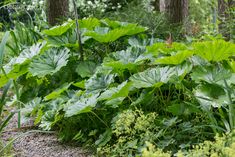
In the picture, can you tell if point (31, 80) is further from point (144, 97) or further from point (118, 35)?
point (144, 97)

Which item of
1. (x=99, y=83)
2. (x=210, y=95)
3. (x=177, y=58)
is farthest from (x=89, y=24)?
(x=210, y=95)

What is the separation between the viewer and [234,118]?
1.99 m

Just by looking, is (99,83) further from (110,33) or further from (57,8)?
(57,8)

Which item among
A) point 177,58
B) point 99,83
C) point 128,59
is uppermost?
point 177,58

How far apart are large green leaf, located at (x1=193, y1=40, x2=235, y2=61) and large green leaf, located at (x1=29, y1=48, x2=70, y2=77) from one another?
1087 mm

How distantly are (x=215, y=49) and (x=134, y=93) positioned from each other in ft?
2.12

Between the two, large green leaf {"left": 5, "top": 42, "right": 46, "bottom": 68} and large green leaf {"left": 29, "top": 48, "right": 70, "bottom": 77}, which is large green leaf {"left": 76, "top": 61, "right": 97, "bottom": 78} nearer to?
large green leaf {"left": 29, "top": 48, "right": 70, "bottom": 77}

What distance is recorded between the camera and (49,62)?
3010mm

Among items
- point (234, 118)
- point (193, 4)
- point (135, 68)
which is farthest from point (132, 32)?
point (193, 4)

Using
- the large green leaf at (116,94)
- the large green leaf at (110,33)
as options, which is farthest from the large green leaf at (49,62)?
the large green leaf at (116,94)

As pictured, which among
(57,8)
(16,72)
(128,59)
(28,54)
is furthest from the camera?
(57,8)

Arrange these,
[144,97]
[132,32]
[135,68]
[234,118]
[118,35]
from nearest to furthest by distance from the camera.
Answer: [234,118] < [144,97] < [135,68] < [118,35] < [132,32]

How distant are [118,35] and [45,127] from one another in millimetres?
890

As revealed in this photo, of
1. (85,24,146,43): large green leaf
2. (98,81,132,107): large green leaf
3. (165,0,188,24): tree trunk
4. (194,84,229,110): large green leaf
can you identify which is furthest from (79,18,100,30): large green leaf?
(165,0,188,24): tree trunk
